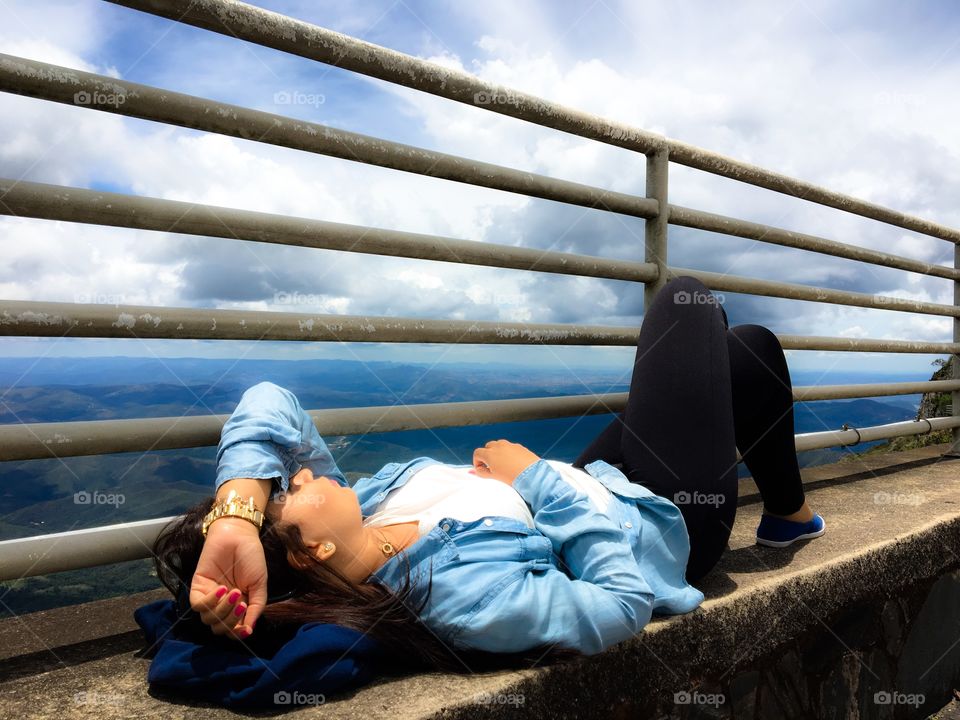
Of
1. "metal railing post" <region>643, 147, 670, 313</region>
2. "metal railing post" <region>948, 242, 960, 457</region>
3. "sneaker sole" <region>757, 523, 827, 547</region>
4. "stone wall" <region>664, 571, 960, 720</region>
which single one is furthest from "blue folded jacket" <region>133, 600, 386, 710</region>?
"metal railing post" <region>948, 242, 960, 457</region>

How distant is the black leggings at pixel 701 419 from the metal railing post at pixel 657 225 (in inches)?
19.1

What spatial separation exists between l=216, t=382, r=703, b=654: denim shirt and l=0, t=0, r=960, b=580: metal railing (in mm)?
220

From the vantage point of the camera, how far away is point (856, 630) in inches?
80.9

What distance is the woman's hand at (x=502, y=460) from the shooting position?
162 centimetres

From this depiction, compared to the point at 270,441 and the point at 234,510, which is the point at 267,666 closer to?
the point at 234,510

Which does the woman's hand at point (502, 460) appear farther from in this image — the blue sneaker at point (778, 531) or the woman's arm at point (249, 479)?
the blue sneaker at point (778, 531)

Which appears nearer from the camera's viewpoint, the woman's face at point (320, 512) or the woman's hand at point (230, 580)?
the woman's hand at point (230, 580)

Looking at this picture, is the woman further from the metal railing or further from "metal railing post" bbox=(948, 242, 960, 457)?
"metal railing post" bbox=(948, 242, 960, 457)

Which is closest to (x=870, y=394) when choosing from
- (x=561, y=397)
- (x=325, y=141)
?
(x=561, y=397)

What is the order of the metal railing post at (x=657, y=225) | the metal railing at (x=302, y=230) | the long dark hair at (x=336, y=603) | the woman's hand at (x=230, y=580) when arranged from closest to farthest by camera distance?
the woman's hand at (x=230, y=580)
the long dark hair at (x=336, y=603)
the metal railing at (x=302, y=230)
the metal railing post at (x=657, y=225)

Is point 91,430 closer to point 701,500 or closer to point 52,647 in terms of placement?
point 52,647

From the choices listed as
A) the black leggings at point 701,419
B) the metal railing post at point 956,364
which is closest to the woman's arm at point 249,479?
the black leggings at point 701,419

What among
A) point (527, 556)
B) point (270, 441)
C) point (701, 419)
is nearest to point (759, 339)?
point (701, 419)

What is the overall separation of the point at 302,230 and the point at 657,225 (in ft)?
4.54
